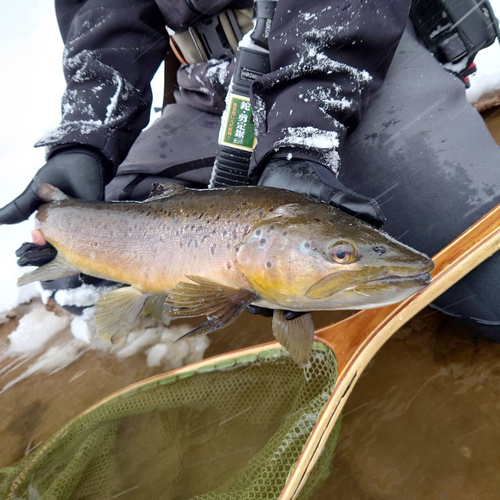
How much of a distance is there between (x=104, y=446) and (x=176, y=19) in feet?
8.83

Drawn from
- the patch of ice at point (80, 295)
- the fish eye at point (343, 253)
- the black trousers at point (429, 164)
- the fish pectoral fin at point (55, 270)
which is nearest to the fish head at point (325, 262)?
the fish eye at point (343, 253)

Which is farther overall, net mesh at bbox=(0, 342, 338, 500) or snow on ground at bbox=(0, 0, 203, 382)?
snow on ground at bbox=(0, 0, 203, 382)

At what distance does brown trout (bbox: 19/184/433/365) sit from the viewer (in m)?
1.25

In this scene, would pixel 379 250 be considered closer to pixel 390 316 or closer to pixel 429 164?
pixel 390 316

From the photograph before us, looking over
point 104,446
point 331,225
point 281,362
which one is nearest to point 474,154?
point 331,225

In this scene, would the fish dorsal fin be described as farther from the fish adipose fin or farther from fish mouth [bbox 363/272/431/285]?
fish mouth [bbox 363/272/431/285]

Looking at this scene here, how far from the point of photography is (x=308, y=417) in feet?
5.51

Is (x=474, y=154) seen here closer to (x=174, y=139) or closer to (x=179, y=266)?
(x=179, y=266)

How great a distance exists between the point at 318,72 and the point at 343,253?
0.97 metres

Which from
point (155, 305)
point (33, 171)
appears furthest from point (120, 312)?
point (33, 171)

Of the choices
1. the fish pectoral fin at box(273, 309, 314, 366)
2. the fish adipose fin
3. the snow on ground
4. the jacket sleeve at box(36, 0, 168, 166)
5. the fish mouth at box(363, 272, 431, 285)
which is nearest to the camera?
the fish mouth at box(363, 272, 431, 285)

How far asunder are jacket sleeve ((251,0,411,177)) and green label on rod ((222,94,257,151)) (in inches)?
4.8

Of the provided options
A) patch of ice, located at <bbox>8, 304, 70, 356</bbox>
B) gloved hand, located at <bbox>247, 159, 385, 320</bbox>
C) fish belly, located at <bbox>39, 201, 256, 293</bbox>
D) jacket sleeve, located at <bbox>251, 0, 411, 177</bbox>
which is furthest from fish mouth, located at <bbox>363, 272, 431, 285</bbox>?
patch of ice, located at <bbox>8, 304, 70, 356</bbox>

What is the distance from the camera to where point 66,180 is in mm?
2359
